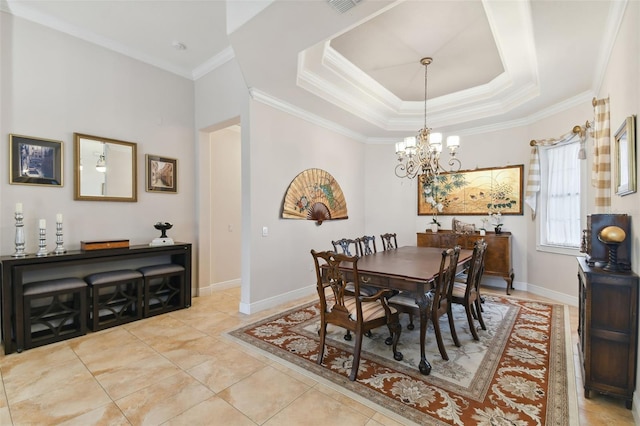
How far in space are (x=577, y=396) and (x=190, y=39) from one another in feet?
17.3

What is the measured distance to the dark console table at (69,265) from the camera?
2.74 meters

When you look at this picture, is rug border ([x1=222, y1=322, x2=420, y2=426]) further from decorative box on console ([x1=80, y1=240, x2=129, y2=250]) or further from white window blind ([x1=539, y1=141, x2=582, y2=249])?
white window blind ([x1=539, y1=141, x2=582, y2=249])

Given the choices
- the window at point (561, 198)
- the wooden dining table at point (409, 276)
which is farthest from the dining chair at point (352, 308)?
the window at point (561, 198)

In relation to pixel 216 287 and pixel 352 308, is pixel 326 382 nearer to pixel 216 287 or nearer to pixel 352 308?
pixel 352 308

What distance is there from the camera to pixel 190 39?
12.2 ft

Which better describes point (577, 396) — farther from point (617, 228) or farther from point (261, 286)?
point (261, 286)

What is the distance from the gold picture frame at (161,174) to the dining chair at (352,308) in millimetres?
2991

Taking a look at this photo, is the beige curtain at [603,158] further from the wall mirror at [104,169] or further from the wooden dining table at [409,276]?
the wall mirror at [104,169]

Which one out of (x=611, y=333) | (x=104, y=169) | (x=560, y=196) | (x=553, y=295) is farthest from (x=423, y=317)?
(x=104, y=169)

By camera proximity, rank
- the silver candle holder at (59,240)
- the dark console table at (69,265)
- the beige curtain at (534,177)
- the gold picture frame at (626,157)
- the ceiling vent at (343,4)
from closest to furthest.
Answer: the gold picture frame at (626,157), the ceiling vent at (343,4), the dark console table at (69,265), the silver candle holder at (59,240), the beige curtain at (534,177)

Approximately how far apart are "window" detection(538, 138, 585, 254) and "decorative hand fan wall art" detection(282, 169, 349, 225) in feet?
10.7

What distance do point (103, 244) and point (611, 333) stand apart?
15.7 ft

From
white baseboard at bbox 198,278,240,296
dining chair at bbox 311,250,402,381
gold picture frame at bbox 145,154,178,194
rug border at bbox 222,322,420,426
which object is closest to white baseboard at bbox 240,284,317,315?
rug border at bbox 222,322,420,426

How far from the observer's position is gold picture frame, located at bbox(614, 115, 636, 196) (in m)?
1.99
